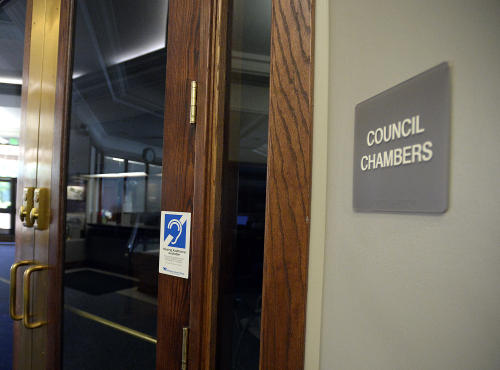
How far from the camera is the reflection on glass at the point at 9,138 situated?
4.78ft

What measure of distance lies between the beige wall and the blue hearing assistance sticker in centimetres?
36

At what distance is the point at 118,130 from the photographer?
1.05 m

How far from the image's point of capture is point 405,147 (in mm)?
442

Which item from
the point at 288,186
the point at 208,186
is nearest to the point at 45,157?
the point at 208,186

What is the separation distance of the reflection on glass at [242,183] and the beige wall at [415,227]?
0.19m

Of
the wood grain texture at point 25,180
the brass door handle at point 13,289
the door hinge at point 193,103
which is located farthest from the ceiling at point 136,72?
the brass door handle at point 13,289

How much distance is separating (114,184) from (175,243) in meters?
0.44

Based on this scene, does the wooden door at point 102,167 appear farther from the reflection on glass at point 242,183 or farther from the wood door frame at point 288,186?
the wood door frame at point 288,186

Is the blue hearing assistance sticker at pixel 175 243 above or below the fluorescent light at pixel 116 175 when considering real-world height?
below

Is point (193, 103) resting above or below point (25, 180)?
above

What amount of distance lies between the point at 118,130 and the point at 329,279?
0.87m

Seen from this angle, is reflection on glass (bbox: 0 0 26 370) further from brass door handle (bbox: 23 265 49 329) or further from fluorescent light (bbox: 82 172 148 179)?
fluorescent light (bbox: 82 172 148 179)

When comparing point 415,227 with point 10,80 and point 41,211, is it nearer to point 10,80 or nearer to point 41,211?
point 41,211

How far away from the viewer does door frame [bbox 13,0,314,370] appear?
60 centimetres
